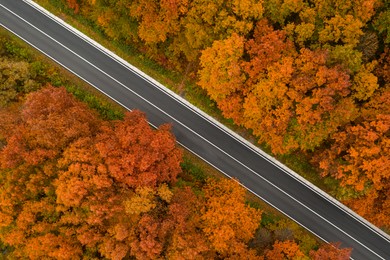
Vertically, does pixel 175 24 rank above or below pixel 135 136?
above

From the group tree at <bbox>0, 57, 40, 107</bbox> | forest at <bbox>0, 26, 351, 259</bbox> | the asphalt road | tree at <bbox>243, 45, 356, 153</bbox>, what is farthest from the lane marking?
tree at <bbox>0, 57, 40, 107</bbox>

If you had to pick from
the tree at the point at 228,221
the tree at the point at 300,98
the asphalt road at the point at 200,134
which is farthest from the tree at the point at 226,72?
the tree at the point at 228,221

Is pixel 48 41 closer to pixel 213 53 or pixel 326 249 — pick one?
pixel 213 53

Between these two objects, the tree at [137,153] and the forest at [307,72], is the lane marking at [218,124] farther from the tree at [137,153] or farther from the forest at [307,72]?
the tree at [137,153]

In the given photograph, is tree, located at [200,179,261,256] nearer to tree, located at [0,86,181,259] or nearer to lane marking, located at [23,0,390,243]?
tree, located at [0,86,181,259]

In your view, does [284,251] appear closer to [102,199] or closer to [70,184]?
[102,199]

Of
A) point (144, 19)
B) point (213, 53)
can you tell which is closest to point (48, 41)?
point (144, 19)

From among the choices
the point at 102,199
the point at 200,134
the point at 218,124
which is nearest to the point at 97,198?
the point at 102,199
